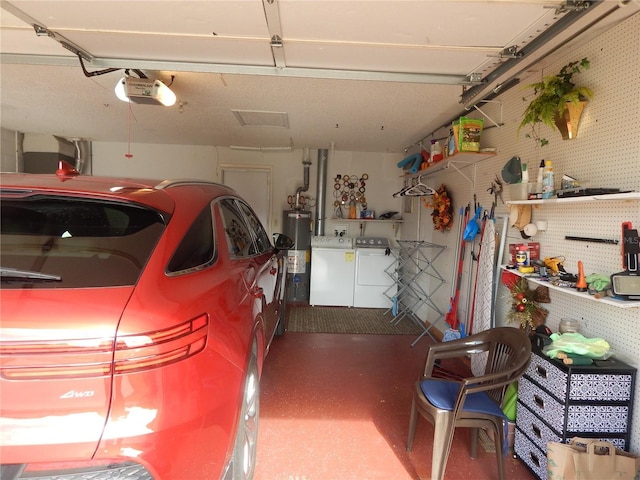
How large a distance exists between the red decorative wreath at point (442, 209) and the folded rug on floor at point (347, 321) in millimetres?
1394

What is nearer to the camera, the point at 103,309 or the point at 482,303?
the point at 103,309

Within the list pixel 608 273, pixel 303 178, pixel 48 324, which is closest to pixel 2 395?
pixel 48 324

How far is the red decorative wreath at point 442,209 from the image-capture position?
388 cm

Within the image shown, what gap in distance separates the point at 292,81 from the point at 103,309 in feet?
7.92

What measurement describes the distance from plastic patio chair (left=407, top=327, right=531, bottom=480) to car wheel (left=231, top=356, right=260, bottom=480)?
0.93m

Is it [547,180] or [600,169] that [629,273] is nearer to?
[600,169]

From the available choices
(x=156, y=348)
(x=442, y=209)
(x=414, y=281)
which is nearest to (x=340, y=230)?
(x=414, y=281)

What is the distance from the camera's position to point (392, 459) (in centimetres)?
203

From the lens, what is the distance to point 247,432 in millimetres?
1759

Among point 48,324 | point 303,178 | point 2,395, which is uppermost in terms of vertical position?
point 303,178

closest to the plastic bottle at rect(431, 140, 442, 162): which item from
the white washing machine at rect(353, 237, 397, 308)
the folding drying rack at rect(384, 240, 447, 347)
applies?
the folding drying rack at rect(384, 240, 447, 347)

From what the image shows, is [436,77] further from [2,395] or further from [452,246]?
[2,395]

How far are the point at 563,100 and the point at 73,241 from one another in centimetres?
251

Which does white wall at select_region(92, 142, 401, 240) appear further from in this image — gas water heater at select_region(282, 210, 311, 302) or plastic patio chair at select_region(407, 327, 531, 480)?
plastic patio chair at select_region(407, 327, 531, 480)
